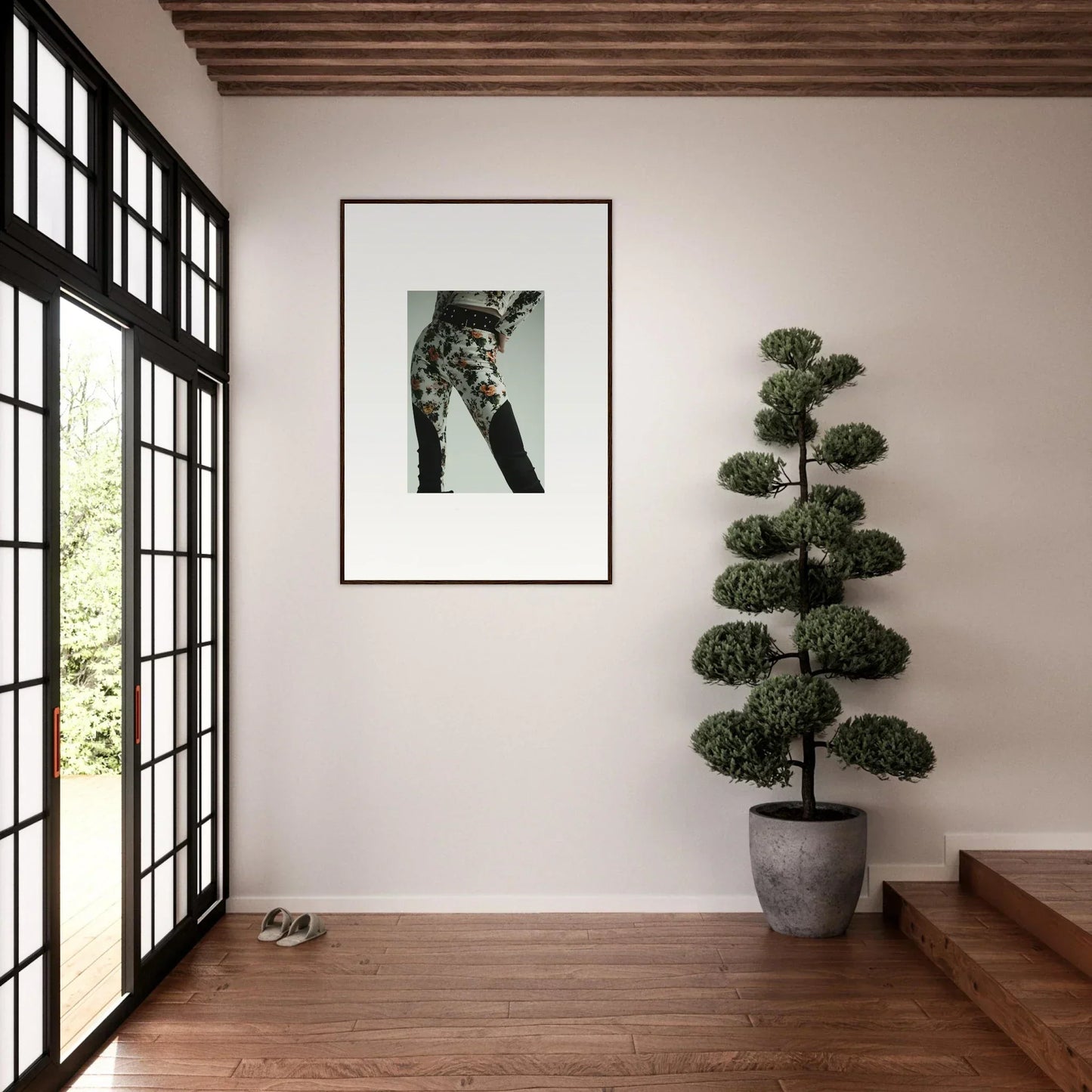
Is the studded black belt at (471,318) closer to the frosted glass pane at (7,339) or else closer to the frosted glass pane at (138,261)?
the frosted glass pane at (138,261)

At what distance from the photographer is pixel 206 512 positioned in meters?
3.55

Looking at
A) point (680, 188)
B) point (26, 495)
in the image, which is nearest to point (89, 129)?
point (26, 495)

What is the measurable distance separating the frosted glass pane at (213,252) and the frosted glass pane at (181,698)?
142 cm

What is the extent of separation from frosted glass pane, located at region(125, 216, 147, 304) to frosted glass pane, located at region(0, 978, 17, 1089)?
185 centimetres

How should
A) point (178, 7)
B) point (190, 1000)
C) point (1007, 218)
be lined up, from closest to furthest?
1. point (190, 1000)
2. point (178, 7)
3. point (1007, 218)

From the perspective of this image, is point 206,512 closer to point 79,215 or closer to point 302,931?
point 79,215

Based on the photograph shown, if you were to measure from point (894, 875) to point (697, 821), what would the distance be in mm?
768

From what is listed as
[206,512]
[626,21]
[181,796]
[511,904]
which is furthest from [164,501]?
[626,21]

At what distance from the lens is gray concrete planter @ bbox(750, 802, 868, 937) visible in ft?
10.7

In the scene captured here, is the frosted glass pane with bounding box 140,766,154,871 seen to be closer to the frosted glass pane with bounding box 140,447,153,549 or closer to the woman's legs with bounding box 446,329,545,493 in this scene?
the frosted glass pane with bounding box 140,447,153,549

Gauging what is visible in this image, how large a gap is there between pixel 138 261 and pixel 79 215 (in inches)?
14.7

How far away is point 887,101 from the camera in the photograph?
3729mm

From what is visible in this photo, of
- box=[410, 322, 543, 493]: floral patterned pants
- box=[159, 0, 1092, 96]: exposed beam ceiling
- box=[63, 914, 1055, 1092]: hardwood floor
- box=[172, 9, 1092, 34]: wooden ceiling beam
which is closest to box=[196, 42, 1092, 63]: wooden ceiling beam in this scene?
box=[159, 0, 1092, 96]: exposed beam ceiling

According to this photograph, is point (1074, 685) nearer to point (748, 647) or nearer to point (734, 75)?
point (748, 647)
